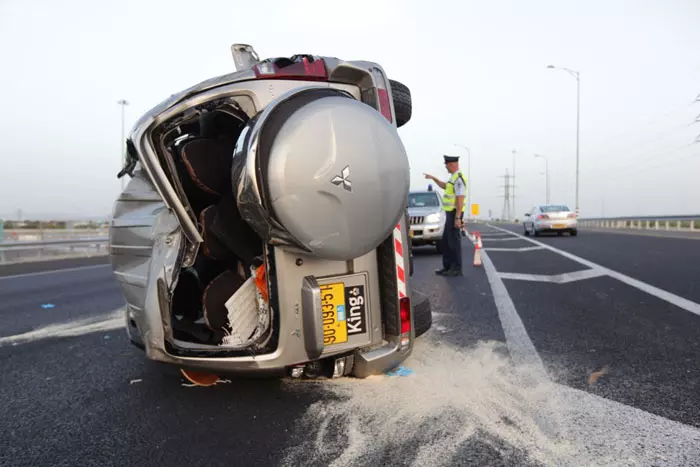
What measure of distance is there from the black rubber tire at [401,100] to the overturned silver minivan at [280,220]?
11 mm

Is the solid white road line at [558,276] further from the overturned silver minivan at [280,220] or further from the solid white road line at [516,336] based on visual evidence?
the overturned silver minivan at [280,220]

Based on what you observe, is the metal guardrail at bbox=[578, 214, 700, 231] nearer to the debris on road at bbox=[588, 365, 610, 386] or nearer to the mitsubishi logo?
the debris on road at bbox=[588, 365, 610, 386]

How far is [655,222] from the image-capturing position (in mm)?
28375

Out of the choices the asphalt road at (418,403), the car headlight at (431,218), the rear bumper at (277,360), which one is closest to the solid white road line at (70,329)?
the asphalt road at (418,403)

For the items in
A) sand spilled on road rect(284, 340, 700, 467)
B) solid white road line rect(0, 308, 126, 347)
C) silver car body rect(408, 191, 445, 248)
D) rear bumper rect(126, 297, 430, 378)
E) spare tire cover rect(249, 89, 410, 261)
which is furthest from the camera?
silver car body rect(408, 191, 445, 248)

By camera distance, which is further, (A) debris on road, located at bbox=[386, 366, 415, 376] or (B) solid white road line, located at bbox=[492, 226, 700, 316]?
(B) solid white road line, located at bbox=[492, 226, 700, 316]

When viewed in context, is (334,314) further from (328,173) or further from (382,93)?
(382,93)

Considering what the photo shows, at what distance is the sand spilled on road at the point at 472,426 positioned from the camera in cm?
212

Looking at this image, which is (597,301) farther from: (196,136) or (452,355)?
(196,136)

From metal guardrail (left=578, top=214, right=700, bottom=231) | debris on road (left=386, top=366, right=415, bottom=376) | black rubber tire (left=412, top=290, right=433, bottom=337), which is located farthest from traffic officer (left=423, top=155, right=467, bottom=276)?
metal guardrail (left=578, top=214, right=700, bottom=231)

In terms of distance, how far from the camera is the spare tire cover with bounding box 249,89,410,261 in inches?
88.6

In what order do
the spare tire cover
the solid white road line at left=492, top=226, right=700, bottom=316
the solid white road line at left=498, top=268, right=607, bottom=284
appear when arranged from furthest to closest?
the solid white road line at left=498, top=268, right=607, bottom=284
the solid white road line at left=492, top=226, right=700, bottom=316
the spare tire cover

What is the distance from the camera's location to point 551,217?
2164cm

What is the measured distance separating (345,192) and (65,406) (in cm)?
208
